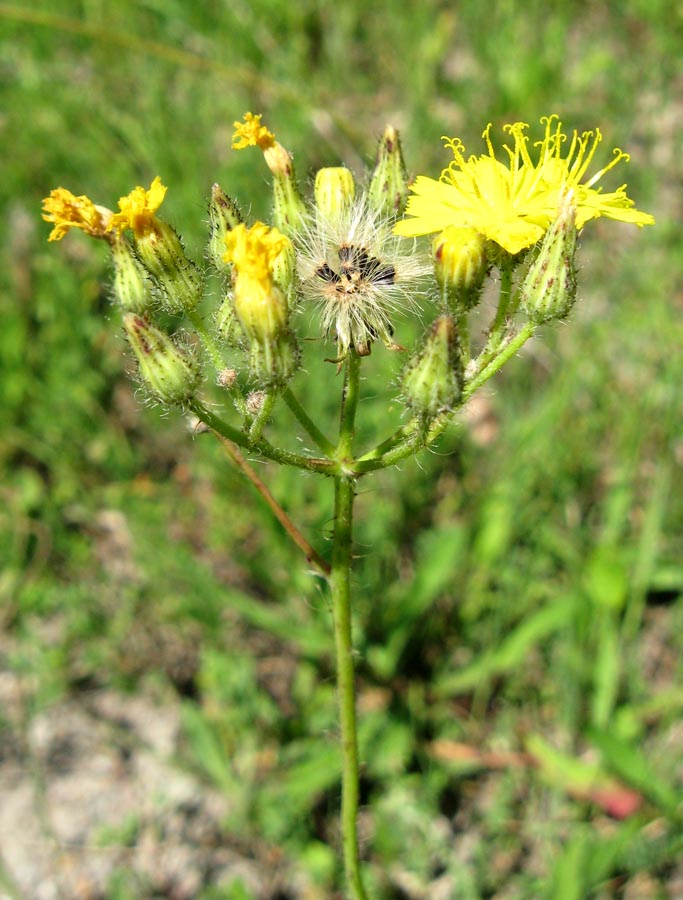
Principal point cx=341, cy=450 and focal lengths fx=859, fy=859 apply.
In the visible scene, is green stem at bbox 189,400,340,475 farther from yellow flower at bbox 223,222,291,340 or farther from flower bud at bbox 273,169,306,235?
flower bud at bbox 273,169,306,235

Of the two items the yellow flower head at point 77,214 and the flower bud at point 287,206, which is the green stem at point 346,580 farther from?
the yellow flower head at point 77,214

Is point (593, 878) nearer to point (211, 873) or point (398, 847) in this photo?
point (398, 847)

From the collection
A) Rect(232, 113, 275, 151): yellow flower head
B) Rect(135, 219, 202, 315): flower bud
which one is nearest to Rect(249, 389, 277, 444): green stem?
Rect(135, 219, 202, 315): flower bud

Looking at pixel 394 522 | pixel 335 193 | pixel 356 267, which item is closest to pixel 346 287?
pixel 356 267

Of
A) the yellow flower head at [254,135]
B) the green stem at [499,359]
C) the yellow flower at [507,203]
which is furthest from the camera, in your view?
the yellow flower head at [254,135]

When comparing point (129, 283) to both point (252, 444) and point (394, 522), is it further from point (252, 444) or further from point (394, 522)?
point (394, 522)

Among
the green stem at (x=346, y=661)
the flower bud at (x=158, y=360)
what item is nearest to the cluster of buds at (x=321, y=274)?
the flower bud at (x=158, y=360)

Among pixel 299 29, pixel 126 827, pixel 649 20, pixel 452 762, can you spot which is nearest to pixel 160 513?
pixel 126 827
